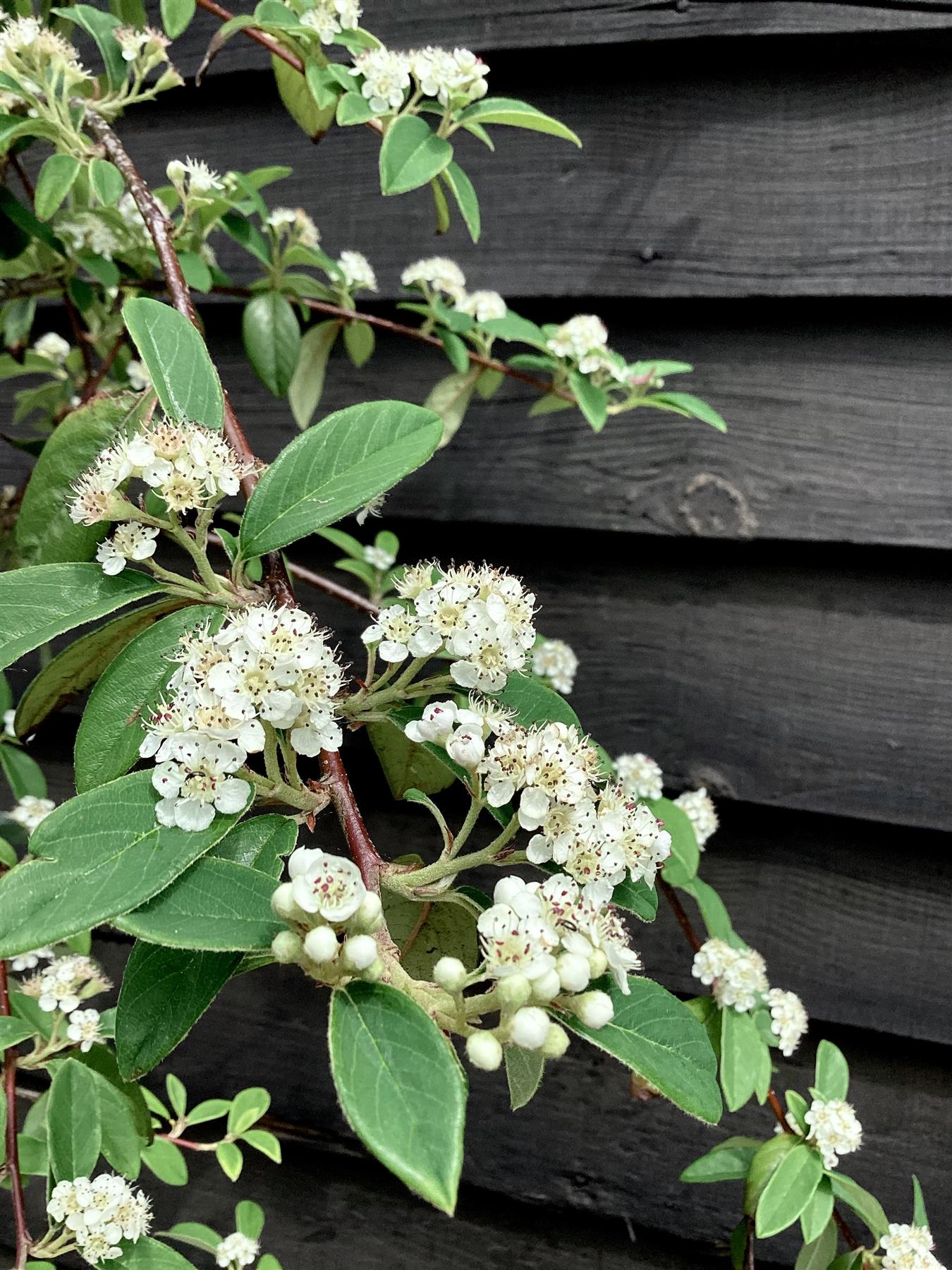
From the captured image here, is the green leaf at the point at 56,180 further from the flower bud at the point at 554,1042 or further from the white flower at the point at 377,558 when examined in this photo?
the flower bud at the point at 554,1042

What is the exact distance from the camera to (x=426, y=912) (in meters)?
0.56

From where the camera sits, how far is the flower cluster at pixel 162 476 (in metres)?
0.45

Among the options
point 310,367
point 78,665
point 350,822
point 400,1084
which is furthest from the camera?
point 310,367

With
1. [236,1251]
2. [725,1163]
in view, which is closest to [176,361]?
[725,1163]

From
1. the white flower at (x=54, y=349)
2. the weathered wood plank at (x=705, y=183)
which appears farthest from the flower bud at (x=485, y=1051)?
the white flower at (x=54, y=349)

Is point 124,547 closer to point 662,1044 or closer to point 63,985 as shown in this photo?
point 662,1044

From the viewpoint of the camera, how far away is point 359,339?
3.40ft

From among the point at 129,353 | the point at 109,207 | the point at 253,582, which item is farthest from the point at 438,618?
the point at 129,353

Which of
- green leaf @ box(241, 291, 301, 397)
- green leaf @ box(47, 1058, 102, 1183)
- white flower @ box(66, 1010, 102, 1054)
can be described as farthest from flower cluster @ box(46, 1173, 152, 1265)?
green leaf @ box(241, 291, 301, 397)

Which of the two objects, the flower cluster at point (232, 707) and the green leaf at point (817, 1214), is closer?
the flower cluster at point (232, 707)

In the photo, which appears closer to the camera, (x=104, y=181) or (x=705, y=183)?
(x=104, y=181)

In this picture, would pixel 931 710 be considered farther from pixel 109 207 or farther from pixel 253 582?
pixel 109 207

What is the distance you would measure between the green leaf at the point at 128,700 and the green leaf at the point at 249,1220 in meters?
0.82

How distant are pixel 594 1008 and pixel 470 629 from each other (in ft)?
0.62
